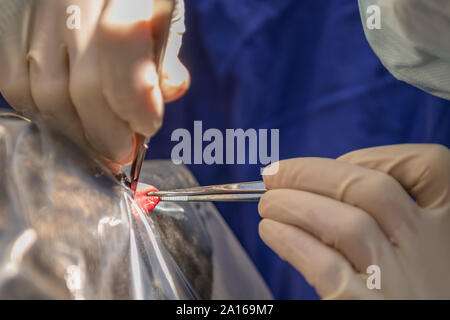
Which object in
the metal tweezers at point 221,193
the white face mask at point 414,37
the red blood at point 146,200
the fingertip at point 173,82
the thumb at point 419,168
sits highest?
the white face mask at point 414,37

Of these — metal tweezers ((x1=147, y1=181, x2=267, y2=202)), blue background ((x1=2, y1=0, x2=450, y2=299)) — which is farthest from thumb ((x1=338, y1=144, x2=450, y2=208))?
blue background ((x1=2, y1=0, x2=450, y2=299))

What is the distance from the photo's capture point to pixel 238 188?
858mm

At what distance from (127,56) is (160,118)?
0.13 m

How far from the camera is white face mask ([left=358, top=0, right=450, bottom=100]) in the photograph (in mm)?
907

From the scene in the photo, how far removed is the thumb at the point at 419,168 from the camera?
0.77 m

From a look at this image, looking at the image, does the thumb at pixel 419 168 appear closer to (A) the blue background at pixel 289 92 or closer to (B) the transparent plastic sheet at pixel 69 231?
(B) the transparent plastic sheet at pixel 69 231

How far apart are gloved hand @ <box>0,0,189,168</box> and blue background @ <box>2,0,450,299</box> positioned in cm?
74

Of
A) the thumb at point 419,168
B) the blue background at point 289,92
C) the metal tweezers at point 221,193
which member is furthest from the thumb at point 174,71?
the blue background at point 289,92

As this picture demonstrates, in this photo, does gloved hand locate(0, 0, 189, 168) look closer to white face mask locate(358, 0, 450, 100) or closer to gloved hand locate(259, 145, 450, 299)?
gloved hand locate(259, 145, 450, 299)

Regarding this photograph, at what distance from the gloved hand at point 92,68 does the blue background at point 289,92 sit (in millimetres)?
A: 744

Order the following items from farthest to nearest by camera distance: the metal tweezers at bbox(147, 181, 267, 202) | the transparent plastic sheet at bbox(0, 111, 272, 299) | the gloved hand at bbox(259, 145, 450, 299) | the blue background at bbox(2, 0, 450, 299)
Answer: the blue background at bbox(2, 0, 450, 299), the metal tweezers at bbox(147, 181, 267, 202), the gloved hand at bbox(259, 145, 450, 299), the transparent plastic sheet at bbox(0, 111, 272, 299)
